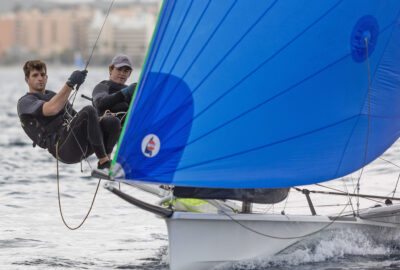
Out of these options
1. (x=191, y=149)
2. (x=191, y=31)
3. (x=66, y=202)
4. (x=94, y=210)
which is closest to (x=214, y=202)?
(x=191, y=149)

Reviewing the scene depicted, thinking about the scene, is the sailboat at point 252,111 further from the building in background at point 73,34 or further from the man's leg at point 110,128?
the building in background at point 73,34

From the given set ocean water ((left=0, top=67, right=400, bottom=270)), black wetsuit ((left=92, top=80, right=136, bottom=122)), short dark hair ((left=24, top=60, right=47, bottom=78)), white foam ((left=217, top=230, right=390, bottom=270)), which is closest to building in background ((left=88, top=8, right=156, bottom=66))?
ocean water ((left=0, top=67, right=400, bottom=270))

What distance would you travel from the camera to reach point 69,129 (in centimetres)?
483

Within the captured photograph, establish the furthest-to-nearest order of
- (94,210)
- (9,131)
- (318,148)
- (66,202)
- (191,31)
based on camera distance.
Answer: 1. (9,131)
2. (66,202)
3. (94,210)
4. (318,148)
5. (191,31)

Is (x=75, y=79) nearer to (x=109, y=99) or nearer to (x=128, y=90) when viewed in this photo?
(x=128, y=90)

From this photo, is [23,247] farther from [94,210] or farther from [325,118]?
[325,118]

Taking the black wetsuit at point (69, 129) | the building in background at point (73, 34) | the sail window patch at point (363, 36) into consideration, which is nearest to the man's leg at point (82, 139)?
the black wetsuit at point (69, 129)

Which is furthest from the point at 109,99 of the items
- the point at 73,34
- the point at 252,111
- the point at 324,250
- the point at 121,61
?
the point at 73,34

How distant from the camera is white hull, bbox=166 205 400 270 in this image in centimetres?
416

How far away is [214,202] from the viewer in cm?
443

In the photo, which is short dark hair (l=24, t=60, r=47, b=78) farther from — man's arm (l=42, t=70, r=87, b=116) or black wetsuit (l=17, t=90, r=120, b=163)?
man's arm (l=42, t=70, r=87, b=116)

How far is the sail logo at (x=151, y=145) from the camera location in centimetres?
391

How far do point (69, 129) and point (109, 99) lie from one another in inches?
16.1

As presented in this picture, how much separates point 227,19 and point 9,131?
1299 cm
